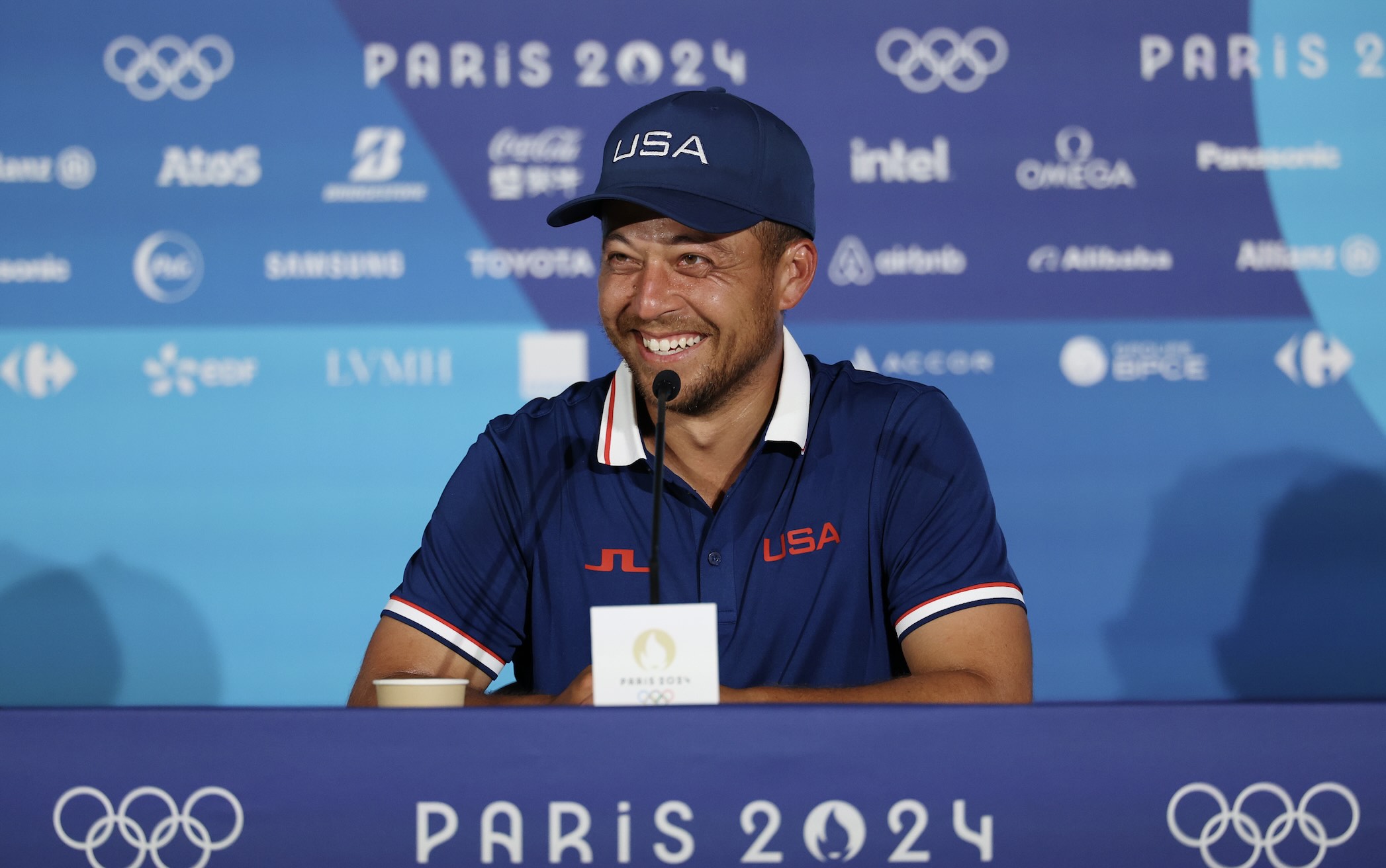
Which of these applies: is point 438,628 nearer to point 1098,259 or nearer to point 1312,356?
point 1098,259

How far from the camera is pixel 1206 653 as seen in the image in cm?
266

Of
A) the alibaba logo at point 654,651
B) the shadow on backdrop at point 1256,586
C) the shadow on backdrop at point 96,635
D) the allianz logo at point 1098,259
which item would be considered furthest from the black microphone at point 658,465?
the shadow on backdrop at point 96,635

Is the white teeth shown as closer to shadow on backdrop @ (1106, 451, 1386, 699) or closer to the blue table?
the blue table

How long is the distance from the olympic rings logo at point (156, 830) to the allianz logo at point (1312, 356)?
2533 mm

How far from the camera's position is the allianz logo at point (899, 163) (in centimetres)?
271

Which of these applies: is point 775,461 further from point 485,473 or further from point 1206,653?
point 1206,653

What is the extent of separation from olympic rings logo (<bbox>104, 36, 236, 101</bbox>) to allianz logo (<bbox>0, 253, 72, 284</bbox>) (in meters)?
0.44

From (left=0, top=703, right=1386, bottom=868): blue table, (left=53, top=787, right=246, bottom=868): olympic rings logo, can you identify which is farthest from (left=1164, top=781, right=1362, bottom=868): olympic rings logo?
(left=53, top=787, right=246, bottom=868): olympic rings logo

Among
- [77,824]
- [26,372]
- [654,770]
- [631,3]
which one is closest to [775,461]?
[654,770]

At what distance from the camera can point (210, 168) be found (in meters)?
2.73

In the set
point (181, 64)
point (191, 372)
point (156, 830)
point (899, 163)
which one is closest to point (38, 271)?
point (191, 372)

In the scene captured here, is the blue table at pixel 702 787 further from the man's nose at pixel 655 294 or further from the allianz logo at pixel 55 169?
the allianz logo at pixel 55 169

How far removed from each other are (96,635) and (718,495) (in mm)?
1905

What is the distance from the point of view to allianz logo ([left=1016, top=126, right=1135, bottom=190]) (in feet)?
8.81
